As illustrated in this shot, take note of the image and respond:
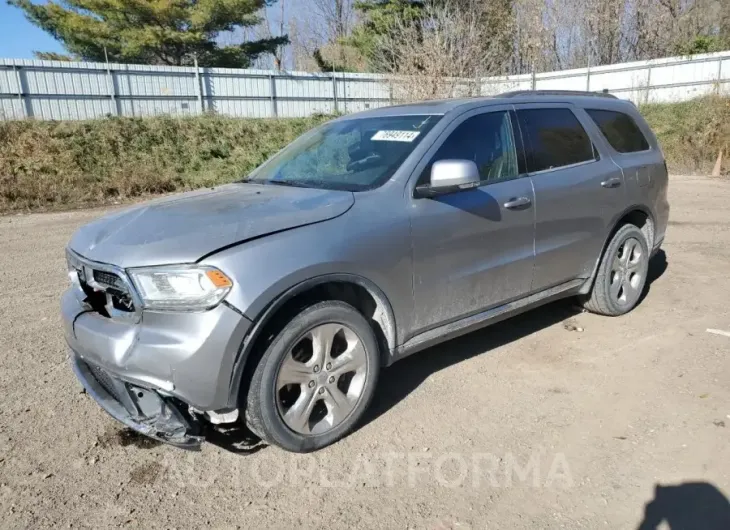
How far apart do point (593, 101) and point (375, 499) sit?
3.79 m

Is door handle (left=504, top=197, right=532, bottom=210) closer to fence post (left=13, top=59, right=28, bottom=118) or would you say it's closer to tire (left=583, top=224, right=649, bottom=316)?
tire (left=583, top=224, right=649, bottom=316)

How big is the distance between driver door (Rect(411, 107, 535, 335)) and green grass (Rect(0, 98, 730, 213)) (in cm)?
1127

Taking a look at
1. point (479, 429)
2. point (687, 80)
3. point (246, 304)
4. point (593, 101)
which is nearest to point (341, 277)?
point (246, 304)

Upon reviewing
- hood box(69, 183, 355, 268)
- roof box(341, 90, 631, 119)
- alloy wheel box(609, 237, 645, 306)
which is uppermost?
roof box(341, 90, 631, 119)

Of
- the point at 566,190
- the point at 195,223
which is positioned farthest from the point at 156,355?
the point at 566,190

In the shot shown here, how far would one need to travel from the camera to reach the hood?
2713mm

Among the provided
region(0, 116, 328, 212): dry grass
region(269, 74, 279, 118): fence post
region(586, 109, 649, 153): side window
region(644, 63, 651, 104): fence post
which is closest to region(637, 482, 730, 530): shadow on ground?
region(586, 109, 649, 153): side window

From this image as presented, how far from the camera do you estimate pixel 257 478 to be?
9.46 feet

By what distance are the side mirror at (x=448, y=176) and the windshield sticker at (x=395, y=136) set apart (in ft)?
1.19

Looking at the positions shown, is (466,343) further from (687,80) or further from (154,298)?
(687,80)

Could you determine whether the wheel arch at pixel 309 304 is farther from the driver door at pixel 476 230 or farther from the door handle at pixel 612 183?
the door handle at pixel 612 183

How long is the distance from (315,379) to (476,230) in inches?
54.0

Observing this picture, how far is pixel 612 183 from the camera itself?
463cm

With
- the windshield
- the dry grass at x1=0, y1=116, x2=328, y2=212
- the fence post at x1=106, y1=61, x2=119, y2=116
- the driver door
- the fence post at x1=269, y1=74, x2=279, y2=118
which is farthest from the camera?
the fence post at x1=269, y1=74, x2=279, y2=118
